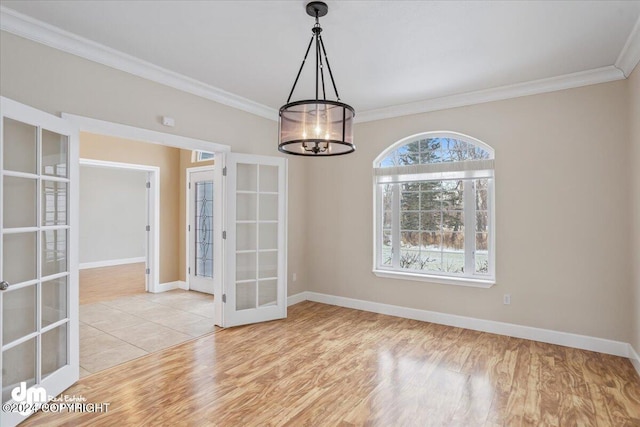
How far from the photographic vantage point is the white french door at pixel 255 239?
4.16 meters

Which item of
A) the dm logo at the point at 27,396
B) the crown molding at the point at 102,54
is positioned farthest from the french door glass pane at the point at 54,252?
the crown molding at the point at 102,54

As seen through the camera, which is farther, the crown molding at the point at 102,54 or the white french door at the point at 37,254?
the crown molding at the point at 102,54

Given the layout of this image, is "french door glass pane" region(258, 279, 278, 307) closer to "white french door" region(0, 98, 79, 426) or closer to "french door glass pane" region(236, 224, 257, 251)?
"french door glass pane" region(236, 224, 257, 251)

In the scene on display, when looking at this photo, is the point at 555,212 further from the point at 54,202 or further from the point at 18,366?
the point at 18,366

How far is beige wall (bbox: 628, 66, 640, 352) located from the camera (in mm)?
3030

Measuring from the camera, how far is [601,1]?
2.31 m

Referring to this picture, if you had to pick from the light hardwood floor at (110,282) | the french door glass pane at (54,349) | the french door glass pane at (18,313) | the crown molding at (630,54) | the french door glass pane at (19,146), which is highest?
the crown molding at (630,54)

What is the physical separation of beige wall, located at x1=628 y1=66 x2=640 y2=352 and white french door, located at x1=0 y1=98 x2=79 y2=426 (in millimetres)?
4829

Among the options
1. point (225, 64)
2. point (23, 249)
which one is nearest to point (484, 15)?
point (225, 64)

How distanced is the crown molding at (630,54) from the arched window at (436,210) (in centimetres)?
133

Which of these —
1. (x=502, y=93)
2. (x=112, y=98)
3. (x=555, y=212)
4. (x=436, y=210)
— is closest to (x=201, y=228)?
(x=112, y=98)

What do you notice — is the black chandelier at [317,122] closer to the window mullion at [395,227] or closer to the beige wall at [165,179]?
the window mullion at [395,227]

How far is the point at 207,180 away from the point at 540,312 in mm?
5256

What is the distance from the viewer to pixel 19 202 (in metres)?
2.36
